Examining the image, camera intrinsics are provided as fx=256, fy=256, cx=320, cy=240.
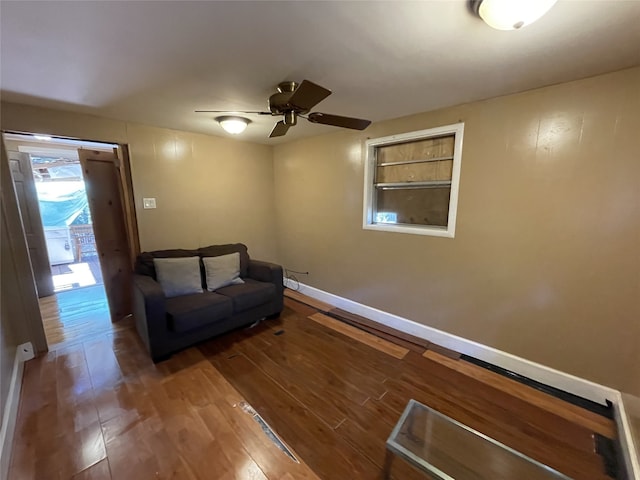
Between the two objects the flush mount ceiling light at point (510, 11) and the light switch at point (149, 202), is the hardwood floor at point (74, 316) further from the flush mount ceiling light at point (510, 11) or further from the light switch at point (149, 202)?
the flush mount ceiling light at point (510, 11)

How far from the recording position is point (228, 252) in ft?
11.0

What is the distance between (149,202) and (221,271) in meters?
1.17

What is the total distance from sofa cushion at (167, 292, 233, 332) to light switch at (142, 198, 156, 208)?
1.19m

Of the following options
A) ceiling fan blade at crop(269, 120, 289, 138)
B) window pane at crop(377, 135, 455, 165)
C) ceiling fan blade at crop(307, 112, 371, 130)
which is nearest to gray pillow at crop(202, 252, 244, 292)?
ceiling fan blade at crop(269, 120, 289, 138)

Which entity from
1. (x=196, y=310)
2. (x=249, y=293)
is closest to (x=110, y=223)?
(x=196, y=310)

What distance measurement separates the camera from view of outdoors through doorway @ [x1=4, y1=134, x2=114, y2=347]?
10.1 ft

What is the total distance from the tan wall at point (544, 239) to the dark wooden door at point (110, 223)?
3157mm

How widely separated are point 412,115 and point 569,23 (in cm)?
141

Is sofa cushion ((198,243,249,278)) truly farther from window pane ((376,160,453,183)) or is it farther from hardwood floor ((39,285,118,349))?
window pane ((376,160,453,183))

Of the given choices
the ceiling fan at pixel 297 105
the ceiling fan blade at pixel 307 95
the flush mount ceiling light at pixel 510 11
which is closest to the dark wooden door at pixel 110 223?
the ceiling fan at pixel 297 105

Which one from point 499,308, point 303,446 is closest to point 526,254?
point 499,308

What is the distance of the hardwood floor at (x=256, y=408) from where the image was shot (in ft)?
4.75

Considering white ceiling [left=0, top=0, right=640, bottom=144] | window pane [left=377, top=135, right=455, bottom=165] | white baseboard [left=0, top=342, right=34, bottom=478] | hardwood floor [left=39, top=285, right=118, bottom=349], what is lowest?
hardwood floor [left=39, top=285, right=118, bottom=349]

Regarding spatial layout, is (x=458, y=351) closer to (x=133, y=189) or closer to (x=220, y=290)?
(x=220, y=290)
